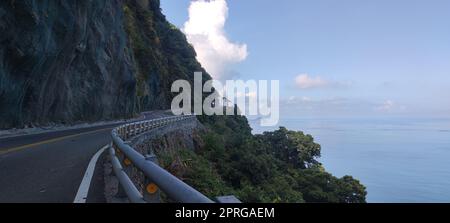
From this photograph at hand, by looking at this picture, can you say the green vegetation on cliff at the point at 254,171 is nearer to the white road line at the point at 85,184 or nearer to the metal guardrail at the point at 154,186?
the white road line at the point at 85,184

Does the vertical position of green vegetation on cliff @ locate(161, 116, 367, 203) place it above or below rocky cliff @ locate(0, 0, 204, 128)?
below

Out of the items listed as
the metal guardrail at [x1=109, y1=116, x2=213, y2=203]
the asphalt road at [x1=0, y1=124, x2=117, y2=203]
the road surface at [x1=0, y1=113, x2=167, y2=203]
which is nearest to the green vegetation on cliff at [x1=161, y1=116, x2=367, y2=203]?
the asphalt road at [x1=0, y1=124, x2=117, y2=203]

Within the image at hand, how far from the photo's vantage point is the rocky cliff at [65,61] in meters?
20.1

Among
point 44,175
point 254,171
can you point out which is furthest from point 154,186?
point 254,171

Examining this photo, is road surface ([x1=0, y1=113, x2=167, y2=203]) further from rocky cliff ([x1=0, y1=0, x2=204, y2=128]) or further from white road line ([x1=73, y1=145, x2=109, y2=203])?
rocky cliff ([x1=0, y1=0, x2=204, y2=128])

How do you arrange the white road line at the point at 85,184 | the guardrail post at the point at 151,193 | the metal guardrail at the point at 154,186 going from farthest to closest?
the white road line at the point at 85,184, the guardrail post at the point at 151,193, the metal guardrail at the point at 154,186

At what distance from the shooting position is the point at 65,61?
93.0 ft

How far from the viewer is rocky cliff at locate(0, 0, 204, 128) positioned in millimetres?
20141

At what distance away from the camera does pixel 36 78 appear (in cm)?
2372

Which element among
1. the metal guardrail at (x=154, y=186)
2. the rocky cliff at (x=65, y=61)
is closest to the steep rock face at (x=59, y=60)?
the rocky cliff at (x=65, y=61)

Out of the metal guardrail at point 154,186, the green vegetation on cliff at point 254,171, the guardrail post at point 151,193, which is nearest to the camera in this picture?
the metal guardrail at point 154,186
